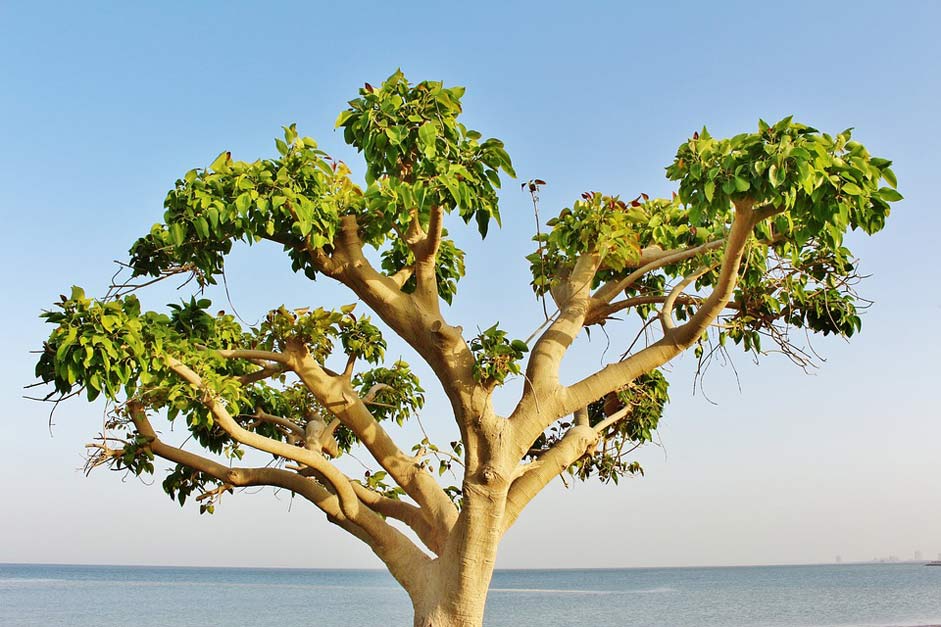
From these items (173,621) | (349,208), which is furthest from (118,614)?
(349,208)

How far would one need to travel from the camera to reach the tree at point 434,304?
512 centimetres

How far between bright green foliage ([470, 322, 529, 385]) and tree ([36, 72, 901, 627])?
0.02m

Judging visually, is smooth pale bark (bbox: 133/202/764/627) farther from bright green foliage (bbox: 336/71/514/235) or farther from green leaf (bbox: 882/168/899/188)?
green leaf (bbox: 882/168/899/188)

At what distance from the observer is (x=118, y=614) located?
135 feet

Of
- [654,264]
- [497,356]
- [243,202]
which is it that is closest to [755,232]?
[654,264]

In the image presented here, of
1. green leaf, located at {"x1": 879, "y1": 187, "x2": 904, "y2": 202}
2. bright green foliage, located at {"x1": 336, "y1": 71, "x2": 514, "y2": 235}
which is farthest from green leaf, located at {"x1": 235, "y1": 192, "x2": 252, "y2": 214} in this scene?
green leaf, located at {"x1": 879, "y1": 187, "x2": 904, "y2": 202}

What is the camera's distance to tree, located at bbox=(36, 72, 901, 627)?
512 cm

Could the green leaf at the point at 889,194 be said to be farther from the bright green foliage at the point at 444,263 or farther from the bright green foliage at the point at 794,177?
the bright green foliage at the point at 444,263

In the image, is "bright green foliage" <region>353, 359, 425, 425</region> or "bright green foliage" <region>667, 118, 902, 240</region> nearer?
"bright green foliage" <region>667, 118, 902, 240</region>

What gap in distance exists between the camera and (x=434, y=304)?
6469mm

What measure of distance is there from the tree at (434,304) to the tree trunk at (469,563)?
0.01m

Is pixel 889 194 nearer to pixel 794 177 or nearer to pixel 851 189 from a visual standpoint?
pixel 851 189

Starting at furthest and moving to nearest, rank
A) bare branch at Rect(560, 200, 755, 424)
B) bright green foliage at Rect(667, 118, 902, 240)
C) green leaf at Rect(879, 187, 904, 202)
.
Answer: bare branch at Rect(560, 200, 755, 424) < green leaf at Rect(879, 187, 904, 202) < bright green foliage at Rect(667, 118, 902, 240)

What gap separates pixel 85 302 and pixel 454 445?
320 centimetres
